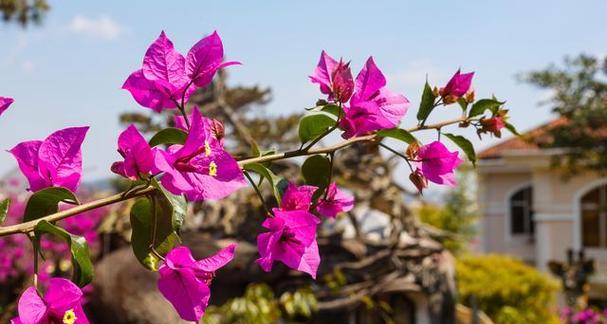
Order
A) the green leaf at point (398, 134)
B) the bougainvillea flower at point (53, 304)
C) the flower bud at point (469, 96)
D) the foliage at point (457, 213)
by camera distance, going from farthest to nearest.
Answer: the foliage at point (457, 213) < the flower bud at point (469, 96) < the green leaf at point (398, 134) < the bougainvillea flower at point (53, 304)

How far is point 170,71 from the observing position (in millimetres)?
821

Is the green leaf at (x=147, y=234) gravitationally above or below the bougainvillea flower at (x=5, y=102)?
below

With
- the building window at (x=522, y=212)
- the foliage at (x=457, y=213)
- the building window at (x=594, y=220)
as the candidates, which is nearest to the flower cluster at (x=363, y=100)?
the foliage at (x=457, y=213)

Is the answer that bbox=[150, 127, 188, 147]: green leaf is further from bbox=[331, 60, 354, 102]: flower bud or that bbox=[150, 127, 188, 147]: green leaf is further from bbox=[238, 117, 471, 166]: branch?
bbox=[331, 60, 354, 102]: flower bud

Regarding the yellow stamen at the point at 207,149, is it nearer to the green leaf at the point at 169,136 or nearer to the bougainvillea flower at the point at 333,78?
the green leaf at the point at 169,136

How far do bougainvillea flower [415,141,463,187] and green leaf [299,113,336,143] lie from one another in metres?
0.12

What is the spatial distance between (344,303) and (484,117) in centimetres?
466

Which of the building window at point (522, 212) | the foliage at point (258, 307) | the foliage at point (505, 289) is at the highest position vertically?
the building window at point (522, 212)

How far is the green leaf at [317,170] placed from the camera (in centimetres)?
89

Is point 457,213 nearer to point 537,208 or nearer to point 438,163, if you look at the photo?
point 537,208

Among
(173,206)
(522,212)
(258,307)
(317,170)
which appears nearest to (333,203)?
(317,170)

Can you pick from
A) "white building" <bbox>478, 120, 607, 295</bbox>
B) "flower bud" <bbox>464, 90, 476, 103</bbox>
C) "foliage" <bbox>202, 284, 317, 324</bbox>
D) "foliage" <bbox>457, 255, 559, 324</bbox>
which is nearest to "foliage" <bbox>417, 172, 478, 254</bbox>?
"white building" <bbox>478, 120, 607, 295</bbox>

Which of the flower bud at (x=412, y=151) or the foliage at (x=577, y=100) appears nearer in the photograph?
the flower bud at (x=412, y=151)

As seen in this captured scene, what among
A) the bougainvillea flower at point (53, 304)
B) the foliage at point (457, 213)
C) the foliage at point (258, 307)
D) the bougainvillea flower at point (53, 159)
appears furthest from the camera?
the foliage at point (457, 213)
